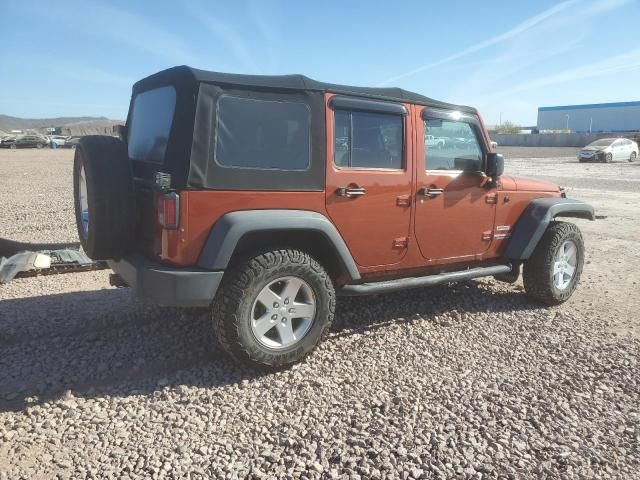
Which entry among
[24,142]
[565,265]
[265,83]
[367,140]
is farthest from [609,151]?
[24,142]

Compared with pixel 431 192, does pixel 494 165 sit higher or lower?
higher

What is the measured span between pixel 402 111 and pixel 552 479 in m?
2.71

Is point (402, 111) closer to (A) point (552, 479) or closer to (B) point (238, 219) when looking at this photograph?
(B) point (238, 219)

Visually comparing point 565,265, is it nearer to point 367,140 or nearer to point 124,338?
point 367,140

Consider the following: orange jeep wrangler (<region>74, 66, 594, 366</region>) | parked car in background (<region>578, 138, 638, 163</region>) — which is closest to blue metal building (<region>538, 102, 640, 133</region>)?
parked car in background (<region>578, 138, 638, 163</region>)

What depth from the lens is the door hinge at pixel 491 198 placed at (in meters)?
4.62

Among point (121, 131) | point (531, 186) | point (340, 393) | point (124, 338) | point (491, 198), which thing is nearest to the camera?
point (340, 393)

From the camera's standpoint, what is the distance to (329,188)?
3.66 metres

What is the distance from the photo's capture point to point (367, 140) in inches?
154

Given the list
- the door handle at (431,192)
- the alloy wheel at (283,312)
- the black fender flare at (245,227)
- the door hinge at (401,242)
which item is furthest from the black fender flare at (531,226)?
the alloy wheel at (283,312)

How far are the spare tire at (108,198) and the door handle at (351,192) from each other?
1412 millimetres

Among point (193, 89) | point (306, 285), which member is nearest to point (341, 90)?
point (193, 89)

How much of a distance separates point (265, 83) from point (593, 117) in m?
99.2

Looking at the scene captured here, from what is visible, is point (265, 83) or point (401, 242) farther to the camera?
point (401, 242)
